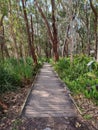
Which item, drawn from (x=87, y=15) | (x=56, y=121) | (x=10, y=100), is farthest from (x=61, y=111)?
(x=87, y=15)

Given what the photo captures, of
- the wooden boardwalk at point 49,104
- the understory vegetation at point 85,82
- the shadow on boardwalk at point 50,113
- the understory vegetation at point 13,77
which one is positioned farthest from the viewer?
the understory vegetation at point 13,77

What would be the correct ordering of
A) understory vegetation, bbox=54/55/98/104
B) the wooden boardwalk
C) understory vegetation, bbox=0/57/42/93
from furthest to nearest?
understory vegetation, bbox=0/57/42/93 → understory vegetation, bbox=54/55/98/104 → the wooden boardwalk

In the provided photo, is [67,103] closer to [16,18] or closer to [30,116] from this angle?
[30,116]

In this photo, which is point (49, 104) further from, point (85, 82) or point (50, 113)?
point (85, 82)

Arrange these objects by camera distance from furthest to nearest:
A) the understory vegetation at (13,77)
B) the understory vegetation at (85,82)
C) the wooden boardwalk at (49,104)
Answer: the understory vegetation at (13,77), the understory vegetation at (85,82), the wooden boardwalk at (49,104)

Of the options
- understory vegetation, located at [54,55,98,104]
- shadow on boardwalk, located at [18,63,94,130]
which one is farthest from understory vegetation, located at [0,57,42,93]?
understory vegetation, located at [54,55,98,104]

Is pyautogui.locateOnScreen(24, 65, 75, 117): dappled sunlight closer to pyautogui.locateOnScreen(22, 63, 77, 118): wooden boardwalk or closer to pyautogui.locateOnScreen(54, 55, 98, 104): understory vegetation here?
→ pyautogui.locateOnScreen(22, 63, 77, 118): wooden boardwalk

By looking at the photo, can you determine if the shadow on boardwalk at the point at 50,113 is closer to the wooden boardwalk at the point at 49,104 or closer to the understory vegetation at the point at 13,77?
the wooden boardwalk at the point at 49,104

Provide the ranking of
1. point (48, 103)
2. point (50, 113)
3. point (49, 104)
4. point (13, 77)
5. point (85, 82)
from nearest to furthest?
point (50, 113)
point (49, 104)
point (48, 103)
point (85, 82)
point (13, 77)

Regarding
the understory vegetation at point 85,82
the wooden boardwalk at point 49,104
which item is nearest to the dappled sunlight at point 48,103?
the wooden boardwalk at point 49,104

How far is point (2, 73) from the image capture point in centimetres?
877

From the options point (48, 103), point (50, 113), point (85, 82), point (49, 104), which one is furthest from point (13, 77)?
point (50, 113)

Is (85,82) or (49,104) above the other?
(85,82)

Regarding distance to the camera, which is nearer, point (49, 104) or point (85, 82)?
point (49, 104)
